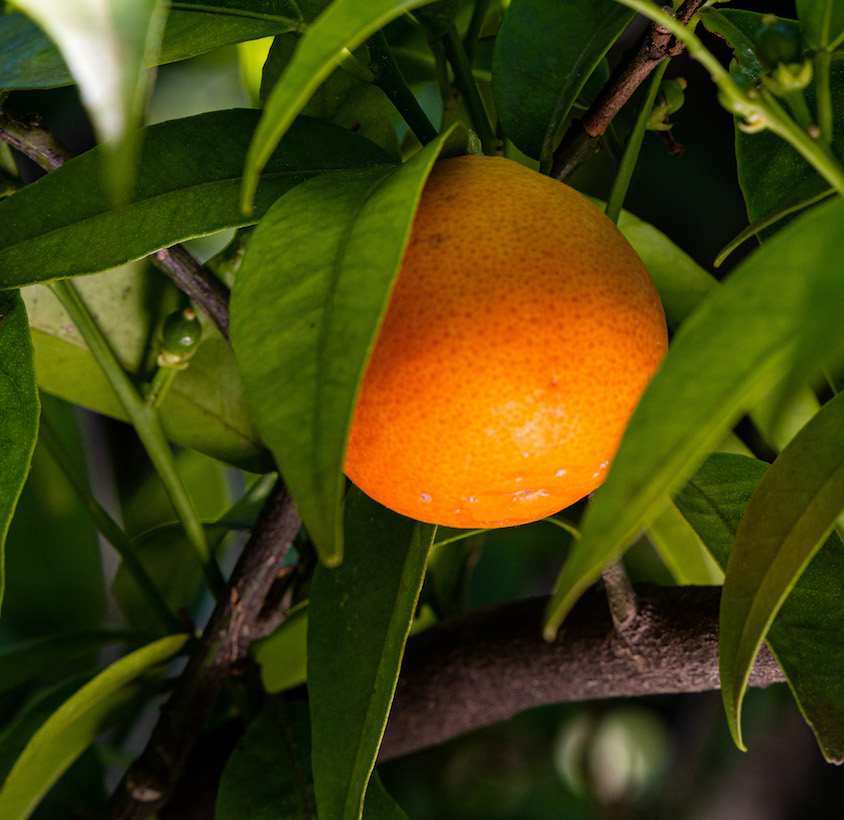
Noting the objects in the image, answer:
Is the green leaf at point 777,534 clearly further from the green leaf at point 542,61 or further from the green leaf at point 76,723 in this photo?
the green leaf at point 76,723

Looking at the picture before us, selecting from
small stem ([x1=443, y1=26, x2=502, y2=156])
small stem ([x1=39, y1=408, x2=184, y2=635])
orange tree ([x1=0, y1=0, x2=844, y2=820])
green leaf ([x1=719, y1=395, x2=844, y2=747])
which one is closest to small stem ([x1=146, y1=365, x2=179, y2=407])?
orange tree ([x1=0, y1=0, x2=844, y2=820])

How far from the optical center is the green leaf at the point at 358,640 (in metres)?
0.33

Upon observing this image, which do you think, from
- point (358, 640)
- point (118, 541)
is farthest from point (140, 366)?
point (358, 640)

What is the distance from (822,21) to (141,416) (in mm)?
397

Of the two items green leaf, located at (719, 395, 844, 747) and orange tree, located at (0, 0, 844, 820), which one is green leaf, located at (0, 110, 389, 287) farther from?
green leaf, located at (719, 395, 844, 747)

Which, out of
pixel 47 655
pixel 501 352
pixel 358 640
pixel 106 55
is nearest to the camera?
pixel 106 55

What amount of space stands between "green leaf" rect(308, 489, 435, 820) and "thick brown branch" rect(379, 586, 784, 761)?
173mm

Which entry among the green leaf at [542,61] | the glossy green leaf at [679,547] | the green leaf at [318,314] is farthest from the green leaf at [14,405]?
the glossy green leaf at [679,547]

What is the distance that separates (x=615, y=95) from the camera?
35 cm

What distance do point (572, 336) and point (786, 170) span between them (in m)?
0.15

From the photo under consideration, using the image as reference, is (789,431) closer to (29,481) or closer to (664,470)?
(664,470)

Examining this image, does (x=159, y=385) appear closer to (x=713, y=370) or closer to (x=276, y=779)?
(x=276, y=779)

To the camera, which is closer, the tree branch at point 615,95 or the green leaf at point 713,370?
the green leaf at point 713,370

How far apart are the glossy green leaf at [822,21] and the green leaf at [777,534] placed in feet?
0.36
